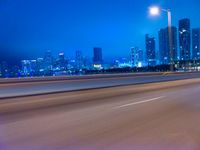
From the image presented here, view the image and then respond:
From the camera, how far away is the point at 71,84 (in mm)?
23891

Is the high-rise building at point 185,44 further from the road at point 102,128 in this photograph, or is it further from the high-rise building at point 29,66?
the road at point 102,128

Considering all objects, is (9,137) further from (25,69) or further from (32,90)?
(25,69)

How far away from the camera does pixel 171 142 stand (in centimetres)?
762

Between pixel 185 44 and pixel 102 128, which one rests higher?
pixel 185 44

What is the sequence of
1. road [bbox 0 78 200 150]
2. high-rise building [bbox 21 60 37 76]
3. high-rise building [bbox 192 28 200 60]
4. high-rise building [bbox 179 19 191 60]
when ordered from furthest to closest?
high-rise building [bbox 192 28 200 60] → high-rise building [bbox 179 19 191 60] → high-rise building [bbox 21 60 37 76] → road [bbox 0 78 200 150]

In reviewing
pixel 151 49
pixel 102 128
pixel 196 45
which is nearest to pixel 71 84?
pixel 102 128

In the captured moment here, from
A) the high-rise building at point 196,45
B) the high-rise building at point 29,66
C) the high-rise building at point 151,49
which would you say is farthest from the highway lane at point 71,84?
the high-rise building at point 196,45

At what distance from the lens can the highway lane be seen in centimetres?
1952

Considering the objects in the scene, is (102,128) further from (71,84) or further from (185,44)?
(185,44)

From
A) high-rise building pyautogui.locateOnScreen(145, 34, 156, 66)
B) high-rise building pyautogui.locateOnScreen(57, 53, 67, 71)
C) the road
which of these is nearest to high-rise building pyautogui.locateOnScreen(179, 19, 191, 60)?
high-rise building pyautogui.locateOnScreen(145, 34, 156, 66)

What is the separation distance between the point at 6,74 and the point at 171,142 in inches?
895

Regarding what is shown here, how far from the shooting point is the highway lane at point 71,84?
1952cm

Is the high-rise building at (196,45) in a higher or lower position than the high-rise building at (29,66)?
higher

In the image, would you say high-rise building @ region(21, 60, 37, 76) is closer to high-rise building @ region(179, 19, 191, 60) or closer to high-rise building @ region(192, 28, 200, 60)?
high-rise building @ region(179, 19, 191, 60)
